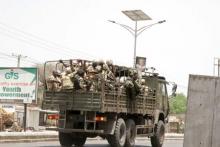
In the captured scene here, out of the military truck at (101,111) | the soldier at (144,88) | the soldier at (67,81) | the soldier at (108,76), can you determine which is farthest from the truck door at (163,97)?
the soldier at (67,81)

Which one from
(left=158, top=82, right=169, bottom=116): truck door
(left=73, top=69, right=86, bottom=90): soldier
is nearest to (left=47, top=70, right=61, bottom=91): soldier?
(left=73, top=69, right=86, bottom=90): soldier

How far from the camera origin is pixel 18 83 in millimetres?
28219

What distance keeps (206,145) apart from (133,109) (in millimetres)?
12491

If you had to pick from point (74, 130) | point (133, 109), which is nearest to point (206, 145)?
point (74, 130)

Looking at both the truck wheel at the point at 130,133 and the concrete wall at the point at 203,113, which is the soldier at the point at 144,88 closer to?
the truck wheel at the point at 130,133

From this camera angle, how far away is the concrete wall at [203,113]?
17.0ft

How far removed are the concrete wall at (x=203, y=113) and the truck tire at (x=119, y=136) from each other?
1134 cm

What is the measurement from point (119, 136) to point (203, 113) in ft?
38.2

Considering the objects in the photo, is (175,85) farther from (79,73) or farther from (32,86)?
(32,86)

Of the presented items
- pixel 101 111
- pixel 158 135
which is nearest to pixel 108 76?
pixel 101 111

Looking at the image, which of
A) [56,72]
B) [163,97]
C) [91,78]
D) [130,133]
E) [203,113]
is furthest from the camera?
[163,97]

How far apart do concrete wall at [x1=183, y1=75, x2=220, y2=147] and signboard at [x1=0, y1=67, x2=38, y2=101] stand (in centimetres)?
2268

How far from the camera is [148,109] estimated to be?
62.4 ft

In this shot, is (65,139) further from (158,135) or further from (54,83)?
(158,135)
